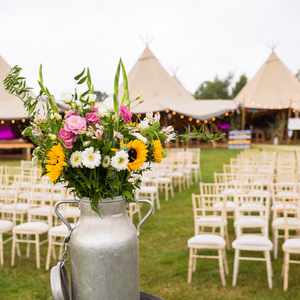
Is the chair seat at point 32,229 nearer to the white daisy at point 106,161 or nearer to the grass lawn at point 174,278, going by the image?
the grass lawn at point 174,278

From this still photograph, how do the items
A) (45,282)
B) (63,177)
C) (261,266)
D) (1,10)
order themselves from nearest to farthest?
1. (63,177)
2. (45,282)
3. (261,266)
4. (1,10)

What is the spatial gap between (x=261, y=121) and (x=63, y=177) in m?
32.5

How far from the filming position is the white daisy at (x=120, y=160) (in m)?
2.08

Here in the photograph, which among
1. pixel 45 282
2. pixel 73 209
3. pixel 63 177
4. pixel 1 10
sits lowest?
pixel 45 282

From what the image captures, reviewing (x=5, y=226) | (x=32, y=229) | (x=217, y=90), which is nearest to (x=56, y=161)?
(x=32, y=229)

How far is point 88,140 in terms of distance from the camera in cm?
216

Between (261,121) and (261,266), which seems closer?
(261,266)

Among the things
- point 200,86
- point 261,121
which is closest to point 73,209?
point 261,121

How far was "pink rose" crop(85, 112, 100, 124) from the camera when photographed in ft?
7.09

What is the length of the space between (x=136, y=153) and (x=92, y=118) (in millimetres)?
271

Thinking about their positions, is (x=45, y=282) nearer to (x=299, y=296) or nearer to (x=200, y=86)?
(x=299, y=296)

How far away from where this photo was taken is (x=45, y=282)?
5.32 metres

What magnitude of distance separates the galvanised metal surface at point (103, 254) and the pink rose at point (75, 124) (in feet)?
1.16

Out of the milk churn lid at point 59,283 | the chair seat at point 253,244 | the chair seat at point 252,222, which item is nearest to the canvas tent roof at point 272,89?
the chair seat at point 252,222
